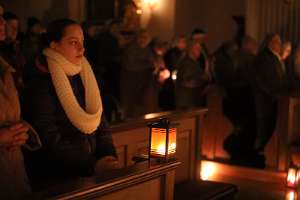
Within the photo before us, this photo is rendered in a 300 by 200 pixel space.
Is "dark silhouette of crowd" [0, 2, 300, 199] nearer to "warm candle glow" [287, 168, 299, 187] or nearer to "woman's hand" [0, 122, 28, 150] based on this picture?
"woman's hand" [0, 122, 28, 150]

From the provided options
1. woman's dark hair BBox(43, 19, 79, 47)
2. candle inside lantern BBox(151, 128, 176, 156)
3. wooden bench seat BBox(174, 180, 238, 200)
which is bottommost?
wooden bench seat BBox(174, 180, 238, 200)

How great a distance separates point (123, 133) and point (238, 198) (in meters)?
2.01

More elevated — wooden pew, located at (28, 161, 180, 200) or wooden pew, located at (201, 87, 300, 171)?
wooden pew, located at (28, 161, 180, 200)

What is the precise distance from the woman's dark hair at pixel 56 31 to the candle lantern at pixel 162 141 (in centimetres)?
81

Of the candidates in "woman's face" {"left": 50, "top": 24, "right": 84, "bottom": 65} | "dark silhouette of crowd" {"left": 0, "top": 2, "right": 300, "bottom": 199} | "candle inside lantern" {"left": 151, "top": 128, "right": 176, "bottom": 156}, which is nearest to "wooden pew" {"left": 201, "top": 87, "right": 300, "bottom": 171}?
"dark silhouette of crowd" {"left": 0, "top": 2, "right": 300, "bottom": 199}

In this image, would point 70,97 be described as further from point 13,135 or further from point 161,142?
point 161,142

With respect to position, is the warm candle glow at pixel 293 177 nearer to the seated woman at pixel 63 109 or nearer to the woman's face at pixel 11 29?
the woman's face at pixel 11 29

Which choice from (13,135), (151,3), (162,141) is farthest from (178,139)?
(151,3)

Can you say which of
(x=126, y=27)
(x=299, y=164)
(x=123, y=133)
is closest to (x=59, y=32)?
(x=123, y=133)

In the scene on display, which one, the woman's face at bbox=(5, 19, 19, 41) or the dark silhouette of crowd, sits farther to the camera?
the woman's face at bbox=(5, 19, 19, 41)

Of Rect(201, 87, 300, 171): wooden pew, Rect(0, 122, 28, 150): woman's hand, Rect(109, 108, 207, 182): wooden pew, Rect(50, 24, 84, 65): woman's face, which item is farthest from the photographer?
Rect(201, 87, 300, 171): wooden pew

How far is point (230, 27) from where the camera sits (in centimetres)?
Result: 1215

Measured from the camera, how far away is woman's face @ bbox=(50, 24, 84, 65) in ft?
9.99

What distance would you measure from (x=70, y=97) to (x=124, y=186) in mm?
533
